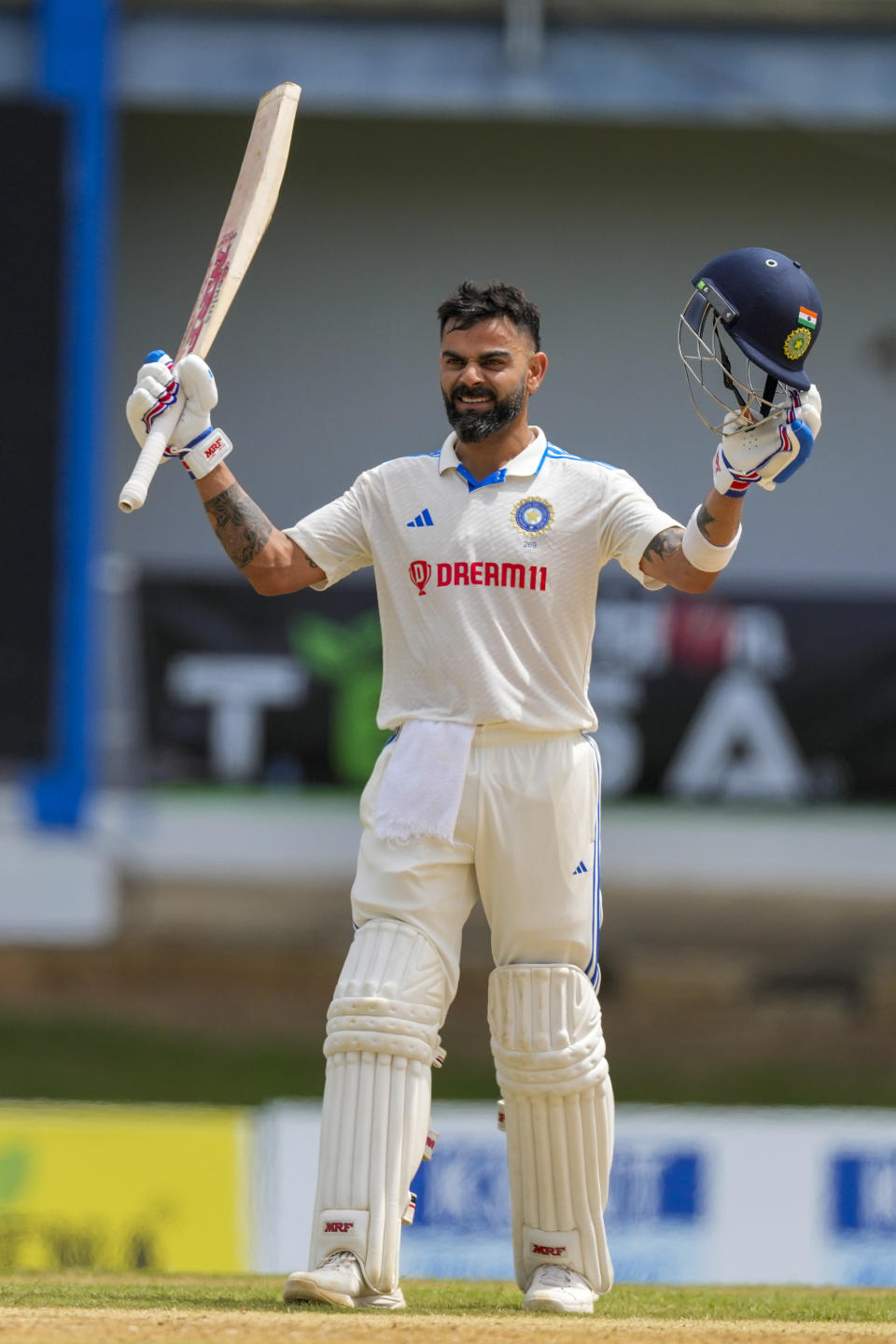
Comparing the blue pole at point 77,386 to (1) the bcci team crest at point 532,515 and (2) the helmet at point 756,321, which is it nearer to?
(1) the bcci team crest at point 532,515

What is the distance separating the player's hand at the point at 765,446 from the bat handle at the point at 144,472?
1005mm

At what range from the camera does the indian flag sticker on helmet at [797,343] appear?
3605mm

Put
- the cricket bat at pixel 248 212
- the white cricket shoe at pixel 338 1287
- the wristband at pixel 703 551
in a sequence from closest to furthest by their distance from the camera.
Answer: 1. the white cricket shoe at pixel 338 1287
2. the wristband at pixel 703 551
3. the cricket bat at pixel 248 212

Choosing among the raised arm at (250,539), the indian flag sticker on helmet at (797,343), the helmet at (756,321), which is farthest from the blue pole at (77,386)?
the indian flag sticker on helmet at (797,343)

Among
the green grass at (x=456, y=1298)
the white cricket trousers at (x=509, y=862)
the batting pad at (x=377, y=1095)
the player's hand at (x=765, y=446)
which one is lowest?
the green grass at (x=456, y=1298)

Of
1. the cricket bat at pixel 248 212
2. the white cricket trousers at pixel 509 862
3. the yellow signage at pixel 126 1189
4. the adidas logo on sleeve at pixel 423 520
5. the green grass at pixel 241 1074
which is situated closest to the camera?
the white cricket trousers at pixel 509 862

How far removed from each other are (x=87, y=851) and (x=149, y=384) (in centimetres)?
632

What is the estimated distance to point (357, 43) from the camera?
396 inches

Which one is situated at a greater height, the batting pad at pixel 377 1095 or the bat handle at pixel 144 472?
the bat handle at pixel 144 472

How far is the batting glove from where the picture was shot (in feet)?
12.4

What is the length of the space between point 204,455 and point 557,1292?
5.40 ft

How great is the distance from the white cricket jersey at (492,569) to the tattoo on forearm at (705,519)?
0.44 feet

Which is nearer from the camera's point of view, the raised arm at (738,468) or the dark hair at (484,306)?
the raised arm at (738,468)

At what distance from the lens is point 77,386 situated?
30.5 ft
